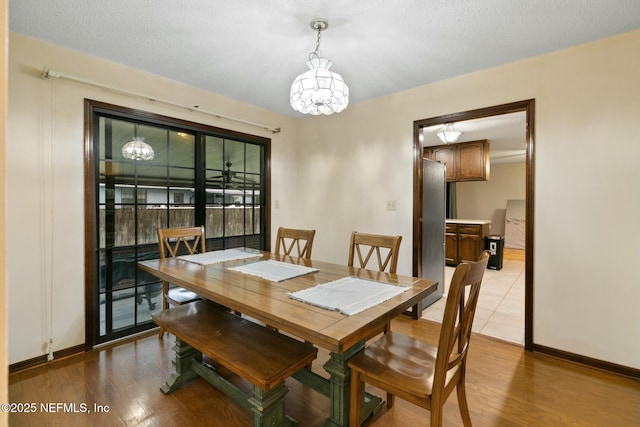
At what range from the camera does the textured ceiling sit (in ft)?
5.74

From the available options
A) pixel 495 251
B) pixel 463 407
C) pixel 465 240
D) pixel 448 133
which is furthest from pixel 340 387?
pixel 495 251

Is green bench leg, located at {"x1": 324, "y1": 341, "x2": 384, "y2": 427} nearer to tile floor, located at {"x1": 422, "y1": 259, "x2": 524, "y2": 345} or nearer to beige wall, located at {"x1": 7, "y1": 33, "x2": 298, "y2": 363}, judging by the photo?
tile floor, located at {"x1": 422, "y1": 259, "x2": 524, "y2": 345}

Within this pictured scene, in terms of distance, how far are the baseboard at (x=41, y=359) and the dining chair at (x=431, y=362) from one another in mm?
2275

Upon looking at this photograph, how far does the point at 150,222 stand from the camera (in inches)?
109

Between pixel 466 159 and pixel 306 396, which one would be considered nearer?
pixel 306 396

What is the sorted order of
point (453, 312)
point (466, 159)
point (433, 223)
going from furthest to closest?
point (466, 159)
point (433, 223)
point (453, 312)

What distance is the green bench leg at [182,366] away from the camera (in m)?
1.83

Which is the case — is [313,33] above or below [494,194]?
above

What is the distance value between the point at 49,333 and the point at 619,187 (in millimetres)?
4291

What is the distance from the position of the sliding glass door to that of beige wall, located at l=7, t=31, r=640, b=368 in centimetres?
15

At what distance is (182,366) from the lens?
187cm

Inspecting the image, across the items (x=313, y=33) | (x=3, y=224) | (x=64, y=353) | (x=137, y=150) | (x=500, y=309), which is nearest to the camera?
(x=3, y=224)

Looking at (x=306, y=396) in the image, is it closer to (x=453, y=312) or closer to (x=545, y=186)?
(x=453, y=312)

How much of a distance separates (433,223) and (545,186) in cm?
124
